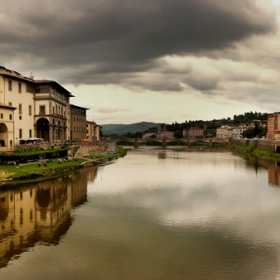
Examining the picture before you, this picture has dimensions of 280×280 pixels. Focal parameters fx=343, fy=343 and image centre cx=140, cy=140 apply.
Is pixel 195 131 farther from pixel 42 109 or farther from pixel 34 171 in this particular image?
pixel 34 171

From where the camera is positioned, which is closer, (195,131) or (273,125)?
(273,125)

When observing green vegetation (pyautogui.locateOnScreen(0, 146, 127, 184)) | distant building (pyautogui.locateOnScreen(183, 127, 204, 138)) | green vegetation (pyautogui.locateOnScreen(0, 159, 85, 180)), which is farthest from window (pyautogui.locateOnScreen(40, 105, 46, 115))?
distant building (pyautogui.locateOnScreen(183, 127, 204, 138))

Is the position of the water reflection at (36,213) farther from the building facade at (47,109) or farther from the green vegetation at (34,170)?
the building facade at (47,109)

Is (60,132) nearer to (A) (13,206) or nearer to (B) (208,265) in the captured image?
(A) (13,206)

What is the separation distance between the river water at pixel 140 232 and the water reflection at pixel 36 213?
5 cm

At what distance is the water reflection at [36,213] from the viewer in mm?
14422

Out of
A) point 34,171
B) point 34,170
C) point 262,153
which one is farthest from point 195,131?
point 34,171

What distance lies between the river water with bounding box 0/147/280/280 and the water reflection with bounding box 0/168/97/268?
1.9 inches

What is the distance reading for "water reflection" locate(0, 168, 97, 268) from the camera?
14.4 meters

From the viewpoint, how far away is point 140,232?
51.1 ft

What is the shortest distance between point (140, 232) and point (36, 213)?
7.05 m

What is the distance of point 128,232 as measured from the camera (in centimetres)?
1560

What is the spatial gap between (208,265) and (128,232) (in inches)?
185

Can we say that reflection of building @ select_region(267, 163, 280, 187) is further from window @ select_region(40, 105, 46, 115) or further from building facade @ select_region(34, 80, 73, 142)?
window @ select_region(40, 105, 46, 115)
